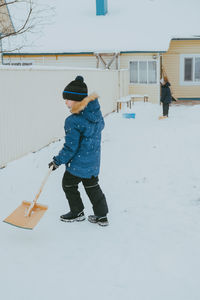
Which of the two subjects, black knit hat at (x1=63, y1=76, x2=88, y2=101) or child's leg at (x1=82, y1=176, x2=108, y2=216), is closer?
black knit hat at (x1=63, y1=76, x2=88, y2=101)

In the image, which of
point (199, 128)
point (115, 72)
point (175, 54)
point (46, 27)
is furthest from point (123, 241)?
point (46, 27)

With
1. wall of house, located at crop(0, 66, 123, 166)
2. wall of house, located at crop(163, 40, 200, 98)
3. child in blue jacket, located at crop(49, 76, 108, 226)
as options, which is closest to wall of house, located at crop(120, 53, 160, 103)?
wall of house, located at crop(163, 40, 200, 98)

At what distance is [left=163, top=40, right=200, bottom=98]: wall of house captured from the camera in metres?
22.4

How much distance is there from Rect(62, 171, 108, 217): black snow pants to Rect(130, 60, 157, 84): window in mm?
17353

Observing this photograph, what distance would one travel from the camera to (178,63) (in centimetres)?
2273

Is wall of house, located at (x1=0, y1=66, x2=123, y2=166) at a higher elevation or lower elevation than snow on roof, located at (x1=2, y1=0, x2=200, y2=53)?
lower

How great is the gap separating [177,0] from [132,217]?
2412cm

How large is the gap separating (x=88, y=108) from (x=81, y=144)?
0.38 metres

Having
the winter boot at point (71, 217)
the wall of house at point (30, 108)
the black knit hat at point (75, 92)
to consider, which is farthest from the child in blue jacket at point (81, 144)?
the wall of house at point (30, 108)

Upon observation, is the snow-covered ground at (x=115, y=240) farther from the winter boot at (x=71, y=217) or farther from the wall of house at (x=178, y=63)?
the wall of house at (x=178, y=63)

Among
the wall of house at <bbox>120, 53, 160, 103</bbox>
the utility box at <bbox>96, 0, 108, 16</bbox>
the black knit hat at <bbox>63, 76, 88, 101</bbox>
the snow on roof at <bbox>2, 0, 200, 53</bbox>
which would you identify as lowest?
the wall of house at <bbox>120, 53, 160, 103</bbox>

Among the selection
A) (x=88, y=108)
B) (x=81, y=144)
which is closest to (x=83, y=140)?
(x=81, y=144)

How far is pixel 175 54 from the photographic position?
22656mm

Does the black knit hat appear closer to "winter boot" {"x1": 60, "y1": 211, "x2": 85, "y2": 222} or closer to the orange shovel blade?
the orange shovel blade
